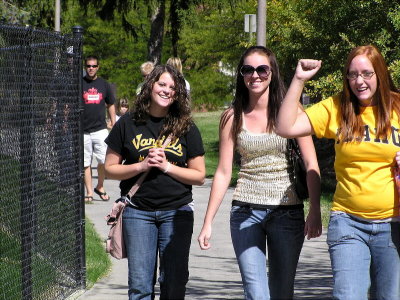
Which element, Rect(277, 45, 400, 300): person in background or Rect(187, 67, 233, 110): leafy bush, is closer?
Rect(277, 45, 400, 300): person in background

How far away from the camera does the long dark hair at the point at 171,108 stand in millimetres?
5637

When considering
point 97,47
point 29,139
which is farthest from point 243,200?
point 97,47

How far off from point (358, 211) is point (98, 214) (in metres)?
7.83

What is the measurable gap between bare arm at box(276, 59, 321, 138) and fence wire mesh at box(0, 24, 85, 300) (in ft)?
6.55

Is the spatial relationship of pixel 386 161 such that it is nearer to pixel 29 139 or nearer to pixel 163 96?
pixel 163 96

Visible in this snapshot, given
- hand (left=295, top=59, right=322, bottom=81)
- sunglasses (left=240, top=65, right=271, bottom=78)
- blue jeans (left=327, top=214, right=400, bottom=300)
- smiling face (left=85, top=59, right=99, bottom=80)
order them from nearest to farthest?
blue jeans (left=327, top=214, right=400, bottom=300) < hand (left=295, top=59, right=322, bottom=81) < sunglasses (left=240, top=65, right=271, bottom=78) < smiling face (left=85, top=59, right=99, bottom=80)

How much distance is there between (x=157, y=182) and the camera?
220 inches

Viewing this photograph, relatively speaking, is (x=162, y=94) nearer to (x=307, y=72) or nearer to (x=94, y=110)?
(x=307, y=72)

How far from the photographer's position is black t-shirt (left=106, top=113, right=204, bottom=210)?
5.59 meters

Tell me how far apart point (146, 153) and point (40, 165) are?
1451 mm

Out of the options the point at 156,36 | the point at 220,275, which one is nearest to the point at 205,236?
the point at 220,275

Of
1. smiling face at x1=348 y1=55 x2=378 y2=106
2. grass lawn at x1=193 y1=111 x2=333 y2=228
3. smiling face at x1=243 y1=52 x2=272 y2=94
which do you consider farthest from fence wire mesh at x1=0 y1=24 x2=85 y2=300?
grass lawn at x1=193 y1=111 x2=333 y2=228

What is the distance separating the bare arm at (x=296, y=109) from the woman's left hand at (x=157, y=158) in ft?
3.00

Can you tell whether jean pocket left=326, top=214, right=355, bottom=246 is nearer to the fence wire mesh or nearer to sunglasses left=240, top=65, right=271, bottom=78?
sunglasses left=240, top=65, right=271, bottom=78
